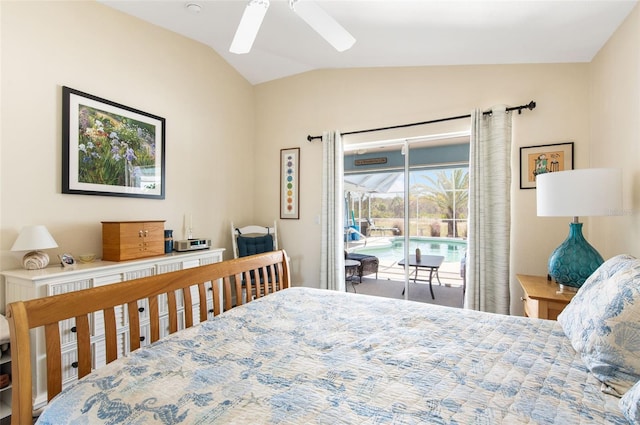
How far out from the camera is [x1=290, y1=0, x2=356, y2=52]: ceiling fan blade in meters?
1.66

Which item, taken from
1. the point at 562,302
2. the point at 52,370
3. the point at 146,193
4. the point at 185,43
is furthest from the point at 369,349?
the point at 185,43

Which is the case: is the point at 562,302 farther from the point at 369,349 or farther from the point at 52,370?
the point at 52,370

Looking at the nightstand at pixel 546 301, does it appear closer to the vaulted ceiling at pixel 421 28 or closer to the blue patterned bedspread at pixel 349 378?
the blue patterned bedspread at pixel 349 378

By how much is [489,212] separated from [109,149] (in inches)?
130

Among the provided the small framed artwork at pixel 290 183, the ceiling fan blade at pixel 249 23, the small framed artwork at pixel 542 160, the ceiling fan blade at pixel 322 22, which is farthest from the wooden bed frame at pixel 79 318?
the small framed artwork at pixel 542 160

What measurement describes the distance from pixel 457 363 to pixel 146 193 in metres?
2.80

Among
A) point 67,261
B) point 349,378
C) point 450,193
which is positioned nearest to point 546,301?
point 450,193

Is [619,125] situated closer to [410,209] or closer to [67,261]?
[410,209]

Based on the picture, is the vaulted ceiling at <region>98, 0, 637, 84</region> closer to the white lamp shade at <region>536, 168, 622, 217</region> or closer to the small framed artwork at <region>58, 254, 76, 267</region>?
the white lamp shade at <region>536, 168, 622, 217</region>

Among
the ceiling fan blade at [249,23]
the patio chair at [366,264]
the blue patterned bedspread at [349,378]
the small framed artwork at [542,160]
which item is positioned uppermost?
the ceiling fan blade at [249,23]

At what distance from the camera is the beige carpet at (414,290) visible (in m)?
3.23

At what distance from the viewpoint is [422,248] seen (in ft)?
11.0

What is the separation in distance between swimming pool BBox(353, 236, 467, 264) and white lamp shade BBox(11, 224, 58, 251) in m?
2.89

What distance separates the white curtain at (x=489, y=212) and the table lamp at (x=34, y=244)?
3.24m
